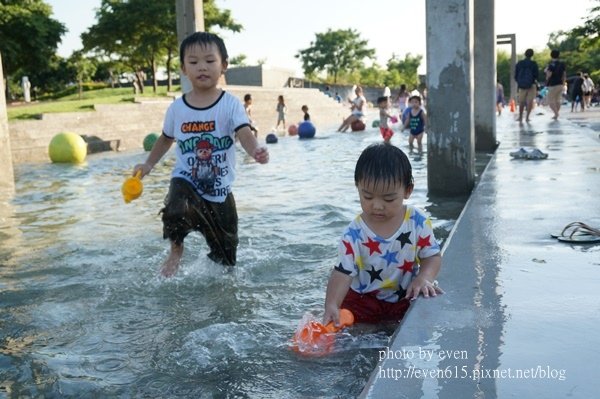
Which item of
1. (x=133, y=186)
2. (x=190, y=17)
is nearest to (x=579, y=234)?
(x=133, y=186)

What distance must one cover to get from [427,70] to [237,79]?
107 feet

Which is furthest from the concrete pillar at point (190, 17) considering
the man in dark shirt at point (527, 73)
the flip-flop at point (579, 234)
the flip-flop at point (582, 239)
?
the flip-flop at point (582, 239)

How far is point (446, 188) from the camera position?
698 cm

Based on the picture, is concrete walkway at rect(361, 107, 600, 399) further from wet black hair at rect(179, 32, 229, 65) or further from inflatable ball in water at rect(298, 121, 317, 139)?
inflatable ball in water at rect(298, 121, 317, 139)

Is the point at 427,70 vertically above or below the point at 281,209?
above

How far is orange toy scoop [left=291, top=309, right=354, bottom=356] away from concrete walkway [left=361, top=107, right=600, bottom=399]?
0.40 m

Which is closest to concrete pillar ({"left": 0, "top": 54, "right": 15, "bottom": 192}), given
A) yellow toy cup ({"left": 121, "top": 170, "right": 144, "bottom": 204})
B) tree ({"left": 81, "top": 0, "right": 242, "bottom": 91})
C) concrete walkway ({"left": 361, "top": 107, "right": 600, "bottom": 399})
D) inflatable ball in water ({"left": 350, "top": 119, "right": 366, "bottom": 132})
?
yellow toy cup ({"left": 121, "top": 170, "right": 144, "bottom": 204})

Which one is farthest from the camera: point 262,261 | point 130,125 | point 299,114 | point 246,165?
point 299,114

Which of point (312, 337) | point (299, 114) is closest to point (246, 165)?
point (312, 337)

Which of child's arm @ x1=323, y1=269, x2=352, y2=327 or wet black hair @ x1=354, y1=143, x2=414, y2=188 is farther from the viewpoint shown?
child's arm @ x1=323, y1=269, x2=352, y2=327

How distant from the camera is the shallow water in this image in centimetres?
266

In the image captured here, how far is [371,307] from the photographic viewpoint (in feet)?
10.6

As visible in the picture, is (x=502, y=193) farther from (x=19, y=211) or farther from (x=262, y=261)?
(x=19, y=211)

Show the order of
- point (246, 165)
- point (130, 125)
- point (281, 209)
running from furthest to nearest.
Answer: point (130, 125)
point (246, 165)
point (281, 209)
